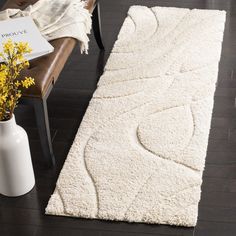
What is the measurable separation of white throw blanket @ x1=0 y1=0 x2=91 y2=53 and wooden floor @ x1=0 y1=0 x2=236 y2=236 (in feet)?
1.11

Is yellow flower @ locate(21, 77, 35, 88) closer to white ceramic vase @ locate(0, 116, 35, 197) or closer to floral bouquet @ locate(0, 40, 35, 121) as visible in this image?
floral bouquet @ locate(0, 40, 35, 121)

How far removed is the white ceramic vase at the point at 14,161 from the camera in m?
2.19

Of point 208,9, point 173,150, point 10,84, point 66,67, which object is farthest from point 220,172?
point 208,9

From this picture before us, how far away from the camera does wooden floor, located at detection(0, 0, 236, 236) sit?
7.26 feet

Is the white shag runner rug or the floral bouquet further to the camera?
the white shag runner rug

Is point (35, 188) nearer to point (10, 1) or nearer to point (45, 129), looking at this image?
point (45, 129)

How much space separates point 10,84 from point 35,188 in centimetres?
50

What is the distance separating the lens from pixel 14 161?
224cm

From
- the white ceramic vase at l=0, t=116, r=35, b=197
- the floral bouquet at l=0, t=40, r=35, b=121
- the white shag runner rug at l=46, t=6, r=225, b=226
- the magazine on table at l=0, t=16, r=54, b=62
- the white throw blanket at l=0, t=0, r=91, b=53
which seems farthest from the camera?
the white throw blanket at l=0, t=0, r=91, b=53

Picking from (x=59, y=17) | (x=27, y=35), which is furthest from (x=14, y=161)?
(x=59, y=17)

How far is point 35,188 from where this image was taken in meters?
2.41

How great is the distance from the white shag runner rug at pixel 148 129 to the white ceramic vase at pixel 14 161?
0.14m

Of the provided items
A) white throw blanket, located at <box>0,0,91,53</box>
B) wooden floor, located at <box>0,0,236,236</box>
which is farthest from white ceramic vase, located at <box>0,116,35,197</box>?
white throw blanket, located at <box>0,0,91,53</box>

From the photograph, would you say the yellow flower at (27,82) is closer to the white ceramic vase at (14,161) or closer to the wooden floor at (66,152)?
the white ceramic vase at (14,161)
